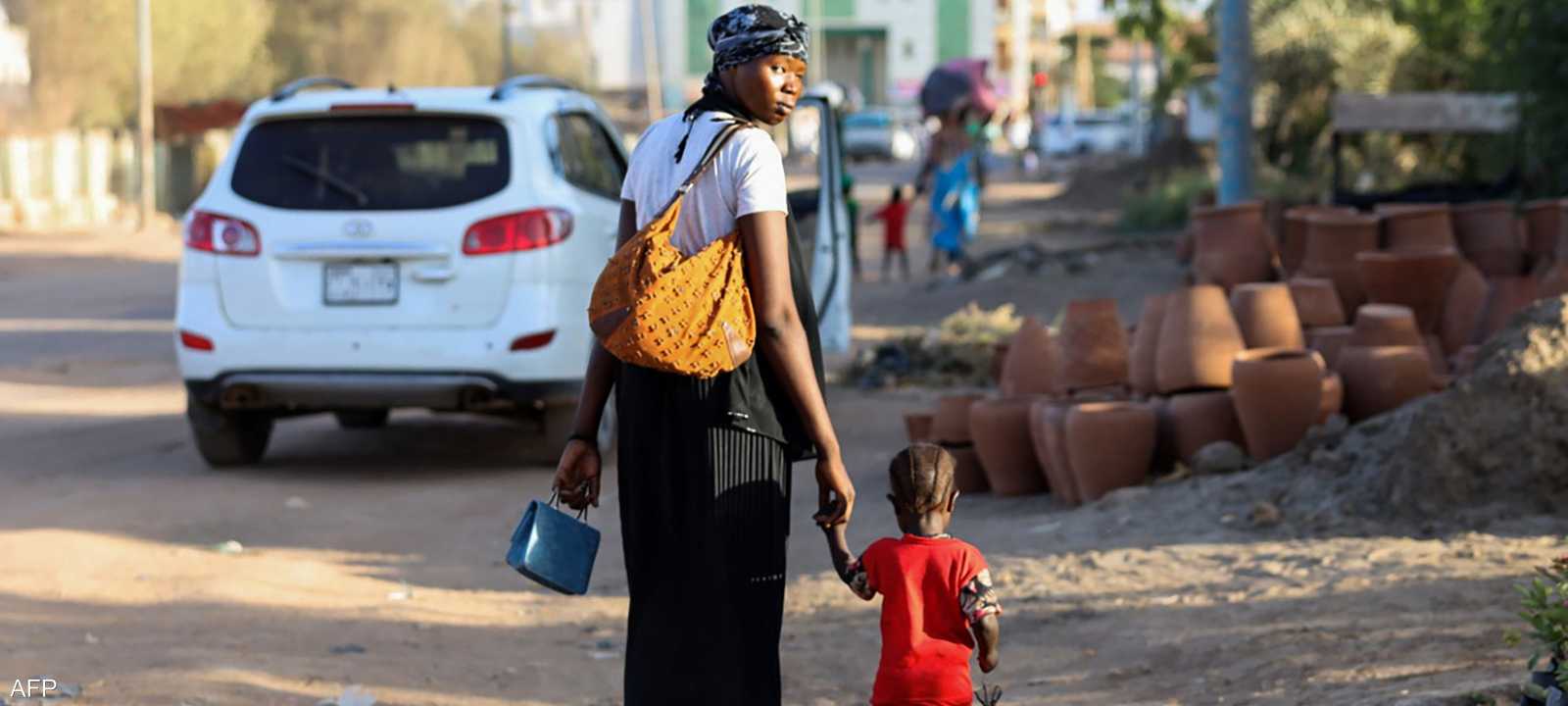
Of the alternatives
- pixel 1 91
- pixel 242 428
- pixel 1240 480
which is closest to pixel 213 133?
pixel 1 91

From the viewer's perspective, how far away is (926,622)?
377 centimetres

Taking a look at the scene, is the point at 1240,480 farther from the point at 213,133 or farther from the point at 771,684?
the point at 213,133

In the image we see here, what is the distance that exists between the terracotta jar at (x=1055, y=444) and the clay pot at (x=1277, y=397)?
0.70 m

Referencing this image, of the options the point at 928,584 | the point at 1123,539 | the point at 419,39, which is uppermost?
the point at 419,39

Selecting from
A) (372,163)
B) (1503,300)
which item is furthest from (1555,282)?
(372,163)

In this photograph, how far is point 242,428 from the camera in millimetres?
9258

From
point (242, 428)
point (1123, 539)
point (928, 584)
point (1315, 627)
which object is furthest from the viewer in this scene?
point (242, 428)

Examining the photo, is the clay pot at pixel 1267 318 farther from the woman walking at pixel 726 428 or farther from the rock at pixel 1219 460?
the woman walking at pixel 726 428

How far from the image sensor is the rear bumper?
8.54 metres

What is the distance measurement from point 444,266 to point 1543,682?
5.56 metres

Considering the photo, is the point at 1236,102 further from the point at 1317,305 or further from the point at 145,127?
the point at 145,127

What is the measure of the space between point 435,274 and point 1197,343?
3.25 metres

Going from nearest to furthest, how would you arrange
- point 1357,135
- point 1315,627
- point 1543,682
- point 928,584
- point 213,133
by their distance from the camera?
point 928,584, point 1543,682, point 1315,627, point 1357,135, point 213,133

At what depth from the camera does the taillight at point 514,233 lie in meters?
8.56
